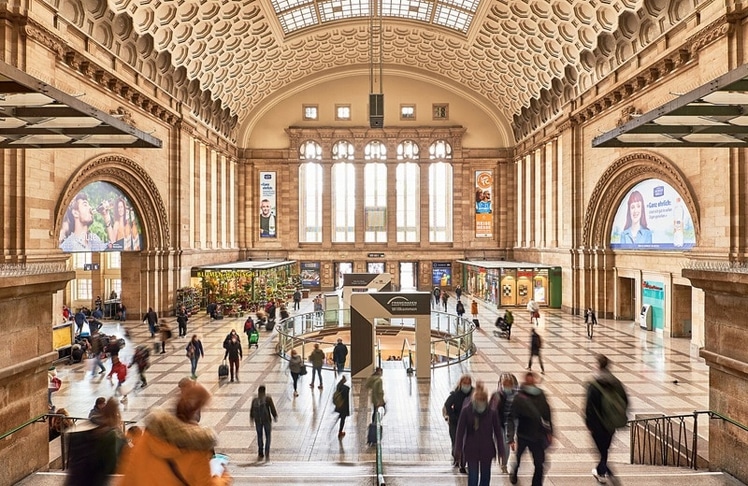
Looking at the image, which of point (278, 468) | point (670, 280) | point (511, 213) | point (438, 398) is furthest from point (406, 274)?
point (278, 468)

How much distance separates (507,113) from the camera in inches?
1484

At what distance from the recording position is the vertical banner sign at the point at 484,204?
39000mm

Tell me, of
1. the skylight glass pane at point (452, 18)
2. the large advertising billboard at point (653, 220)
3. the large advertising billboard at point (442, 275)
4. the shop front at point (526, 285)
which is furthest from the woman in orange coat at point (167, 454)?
the large advertising billboard at point (442, 275)

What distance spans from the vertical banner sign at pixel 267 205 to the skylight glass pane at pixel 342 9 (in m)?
13.1

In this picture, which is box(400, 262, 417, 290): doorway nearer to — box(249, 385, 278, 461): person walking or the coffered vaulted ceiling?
the coffered vaulted ceiling

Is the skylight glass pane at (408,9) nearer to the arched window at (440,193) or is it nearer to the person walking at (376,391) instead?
the arched window at (440,193)

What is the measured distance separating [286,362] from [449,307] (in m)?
15.9

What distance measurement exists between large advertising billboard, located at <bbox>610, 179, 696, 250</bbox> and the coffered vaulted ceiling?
20.2 ft

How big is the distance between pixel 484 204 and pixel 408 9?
16.1 metres

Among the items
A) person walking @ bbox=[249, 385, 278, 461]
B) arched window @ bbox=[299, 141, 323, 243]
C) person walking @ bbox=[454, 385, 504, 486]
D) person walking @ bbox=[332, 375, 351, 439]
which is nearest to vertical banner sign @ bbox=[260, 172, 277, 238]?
arched window @ bbox=[299, 141, 323, 243]

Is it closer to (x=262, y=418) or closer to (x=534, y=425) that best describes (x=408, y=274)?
(x=262, y=418)

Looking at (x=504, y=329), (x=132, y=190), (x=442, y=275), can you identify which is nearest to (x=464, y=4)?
(x=442, y=275)

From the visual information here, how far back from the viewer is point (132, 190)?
72.4ft

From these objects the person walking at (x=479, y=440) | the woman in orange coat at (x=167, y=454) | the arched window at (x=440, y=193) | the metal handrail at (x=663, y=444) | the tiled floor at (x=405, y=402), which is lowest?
the tiled floor at (x=405, y=402)
